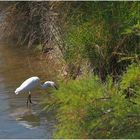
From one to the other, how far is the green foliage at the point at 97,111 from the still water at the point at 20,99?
3.19m

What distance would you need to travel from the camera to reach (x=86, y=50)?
22.5 feet

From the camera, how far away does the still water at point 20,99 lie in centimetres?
672

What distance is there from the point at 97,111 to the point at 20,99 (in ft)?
17.7

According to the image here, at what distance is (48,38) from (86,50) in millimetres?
3145

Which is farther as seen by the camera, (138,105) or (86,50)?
(86,50)

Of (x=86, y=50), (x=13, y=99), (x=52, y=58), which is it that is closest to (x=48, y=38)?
(x=52, y=58)

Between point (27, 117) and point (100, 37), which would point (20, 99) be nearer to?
point (27, 117)

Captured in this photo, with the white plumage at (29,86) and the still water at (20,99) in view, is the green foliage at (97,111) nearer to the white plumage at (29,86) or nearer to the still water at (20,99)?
the still water at (20,99)

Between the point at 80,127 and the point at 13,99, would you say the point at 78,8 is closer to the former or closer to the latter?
the point at 13,99

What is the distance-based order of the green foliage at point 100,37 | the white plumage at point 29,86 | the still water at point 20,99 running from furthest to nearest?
the white plumage at point 29,86, the still water at point 20,99, the green foliage at point 100,37

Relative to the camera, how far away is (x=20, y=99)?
819 cm

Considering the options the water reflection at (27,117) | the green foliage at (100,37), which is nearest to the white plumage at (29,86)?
the water reflection at (27,117)

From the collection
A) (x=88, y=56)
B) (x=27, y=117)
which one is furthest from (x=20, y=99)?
(x=88, y=56)

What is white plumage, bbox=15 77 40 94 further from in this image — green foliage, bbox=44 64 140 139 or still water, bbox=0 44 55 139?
green foliage, bbox=44 64 140 139
